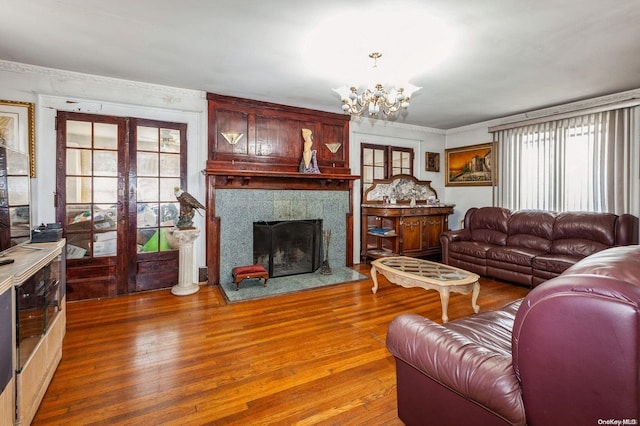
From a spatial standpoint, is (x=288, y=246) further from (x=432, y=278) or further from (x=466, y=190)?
(x=466, y=190)

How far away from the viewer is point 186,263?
3.86 m

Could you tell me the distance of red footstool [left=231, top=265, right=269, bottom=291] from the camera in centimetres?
389

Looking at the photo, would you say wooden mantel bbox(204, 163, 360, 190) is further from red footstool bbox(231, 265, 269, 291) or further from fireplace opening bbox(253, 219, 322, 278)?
red footstool bbox(231, 265, 269, 291)

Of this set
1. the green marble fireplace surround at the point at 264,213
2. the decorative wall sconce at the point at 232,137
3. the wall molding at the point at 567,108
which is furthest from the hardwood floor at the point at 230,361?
the wall molding at the point at 567,108

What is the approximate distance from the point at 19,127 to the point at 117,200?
3.83 ft

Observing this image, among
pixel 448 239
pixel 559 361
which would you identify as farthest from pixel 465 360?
pixel 448 239

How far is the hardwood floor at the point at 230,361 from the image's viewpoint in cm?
175

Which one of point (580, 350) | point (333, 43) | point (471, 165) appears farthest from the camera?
point (471, 165)

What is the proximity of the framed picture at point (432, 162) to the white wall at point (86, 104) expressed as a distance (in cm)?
433

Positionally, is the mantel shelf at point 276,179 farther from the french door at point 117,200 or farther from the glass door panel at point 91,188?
the glass door panel at point 91,188

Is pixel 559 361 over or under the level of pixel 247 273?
over

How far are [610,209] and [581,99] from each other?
162cm

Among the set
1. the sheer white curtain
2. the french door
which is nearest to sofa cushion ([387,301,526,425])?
the french door

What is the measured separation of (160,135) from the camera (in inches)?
155
